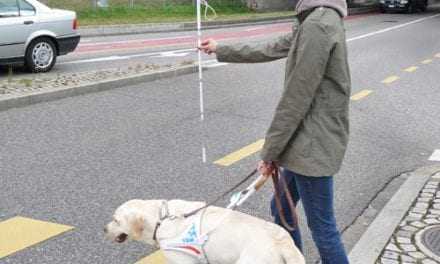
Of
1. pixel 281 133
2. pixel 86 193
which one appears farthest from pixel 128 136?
pixel 281 133

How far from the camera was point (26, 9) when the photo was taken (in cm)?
1289

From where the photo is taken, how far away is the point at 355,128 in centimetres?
905

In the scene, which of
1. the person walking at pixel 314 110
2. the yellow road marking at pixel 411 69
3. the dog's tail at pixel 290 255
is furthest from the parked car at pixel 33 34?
the dog's tail at pixel 290 255

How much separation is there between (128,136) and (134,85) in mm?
3594

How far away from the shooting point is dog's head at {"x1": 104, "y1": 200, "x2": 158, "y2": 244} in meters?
3.41

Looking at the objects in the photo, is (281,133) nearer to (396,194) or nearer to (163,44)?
(396,194)

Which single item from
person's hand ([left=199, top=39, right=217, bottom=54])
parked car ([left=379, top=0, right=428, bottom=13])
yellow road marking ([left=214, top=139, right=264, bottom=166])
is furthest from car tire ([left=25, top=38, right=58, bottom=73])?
parked car ([left=379, top=0, right=428, bottom=13])

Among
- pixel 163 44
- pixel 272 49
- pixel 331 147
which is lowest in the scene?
pixel 163 44

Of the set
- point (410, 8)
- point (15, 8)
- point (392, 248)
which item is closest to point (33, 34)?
point (15, 8)

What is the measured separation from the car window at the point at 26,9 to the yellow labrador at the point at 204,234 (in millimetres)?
10179

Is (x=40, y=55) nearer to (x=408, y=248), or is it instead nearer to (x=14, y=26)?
(x=14, y=26)

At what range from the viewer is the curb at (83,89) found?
9391 millimetres

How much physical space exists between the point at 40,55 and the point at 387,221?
944cm

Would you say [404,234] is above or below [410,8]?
above
